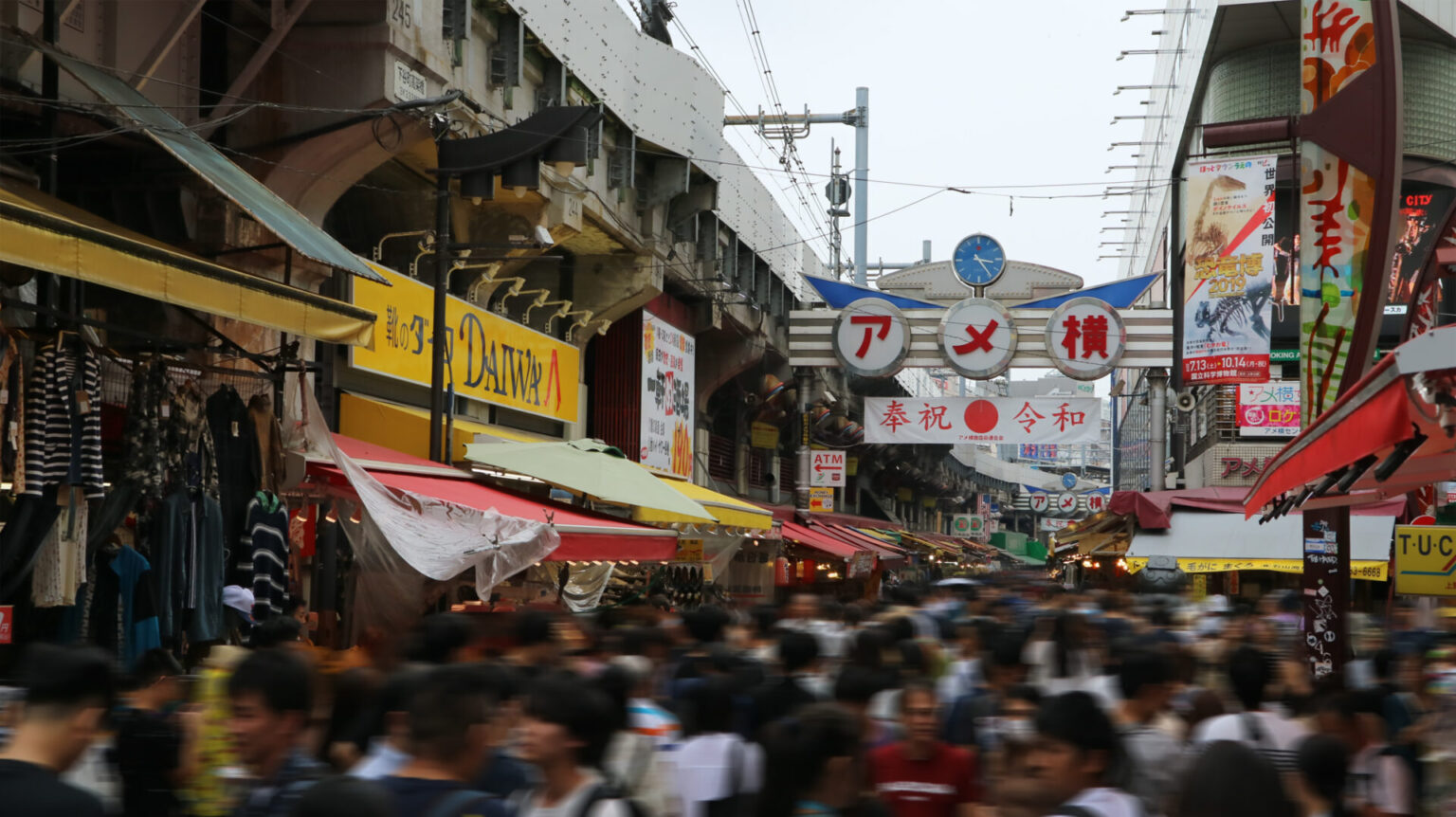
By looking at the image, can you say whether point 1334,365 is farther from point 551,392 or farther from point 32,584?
point 551,392

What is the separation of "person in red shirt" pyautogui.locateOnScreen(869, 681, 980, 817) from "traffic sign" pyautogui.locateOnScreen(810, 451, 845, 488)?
84.2 feet

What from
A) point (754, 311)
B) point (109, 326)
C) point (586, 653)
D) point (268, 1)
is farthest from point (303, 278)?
point (754, 311)

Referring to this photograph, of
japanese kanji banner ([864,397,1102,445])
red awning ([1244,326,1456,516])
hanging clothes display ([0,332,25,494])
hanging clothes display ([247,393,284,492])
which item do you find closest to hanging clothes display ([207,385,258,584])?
hanging clothes display ([247,393,284,492])

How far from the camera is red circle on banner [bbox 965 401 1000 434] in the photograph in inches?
1064

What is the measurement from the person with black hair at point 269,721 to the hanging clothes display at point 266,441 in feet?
19.8

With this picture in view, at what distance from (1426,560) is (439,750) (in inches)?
451

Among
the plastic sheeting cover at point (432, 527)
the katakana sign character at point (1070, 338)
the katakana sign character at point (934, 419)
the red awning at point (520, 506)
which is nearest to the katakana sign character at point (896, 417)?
the katakana sign character at point (934, 419)

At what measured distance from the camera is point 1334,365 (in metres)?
10.4

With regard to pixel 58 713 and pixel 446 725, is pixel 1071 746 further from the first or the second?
pixel 58 713

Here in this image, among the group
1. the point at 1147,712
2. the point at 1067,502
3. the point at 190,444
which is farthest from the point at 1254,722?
the point at 1067,502

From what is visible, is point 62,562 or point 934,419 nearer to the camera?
point 62,562

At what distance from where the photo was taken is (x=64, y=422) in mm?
8250

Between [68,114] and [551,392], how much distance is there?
1041 centimetres

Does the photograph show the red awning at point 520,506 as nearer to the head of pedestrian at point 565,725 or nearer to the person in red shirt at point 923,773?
the person in red shirt at point 923,773
